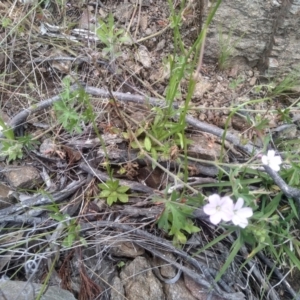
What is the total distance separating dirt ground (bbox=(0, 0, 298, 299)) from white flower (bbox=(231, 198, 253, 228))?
0.36m

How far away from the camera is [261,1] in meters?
1.93

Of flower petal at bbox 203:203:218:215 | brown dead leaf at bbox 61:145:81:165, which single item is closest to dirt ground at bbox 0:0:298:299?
brown dead leaf at bbox 61:145:81:165

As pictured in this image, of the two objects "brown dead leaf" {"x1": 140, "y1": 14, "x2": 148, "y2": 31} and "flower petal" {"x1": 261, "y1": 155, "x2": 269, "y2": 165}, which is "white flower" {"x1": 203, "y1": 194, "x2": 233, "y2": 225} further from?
"brown dead leaf" {"x1": 140, "y1": 14, "x2": 148, "y2": 31}

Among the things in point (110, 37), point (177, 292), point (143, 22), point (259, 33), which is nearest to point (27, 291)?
point (177, 292)

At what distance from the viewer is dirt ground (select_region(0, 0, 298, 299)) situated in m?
1.70

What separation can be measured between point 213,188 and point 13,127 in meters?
0.96

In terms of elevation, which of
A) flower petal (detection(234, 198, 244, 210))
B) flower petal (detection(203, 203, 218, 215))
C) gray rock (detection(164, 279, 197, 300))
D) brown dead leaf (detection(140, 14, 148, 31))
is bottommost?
gray rock (detection(164, 279, 197, 300))

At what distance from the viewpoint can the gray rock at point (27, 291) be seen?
158cm

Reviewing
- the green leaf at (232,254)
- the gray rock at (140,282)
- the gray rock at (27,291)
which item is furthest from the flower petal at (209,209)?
the gray rock at (27,291)

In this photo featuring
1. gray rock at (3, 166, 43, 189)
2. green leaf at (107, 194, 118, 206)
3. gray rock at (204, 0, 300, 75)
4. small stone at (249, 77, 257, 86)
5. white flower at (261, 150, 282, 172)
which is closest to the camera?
white flower at (261, 150, 282, 172)

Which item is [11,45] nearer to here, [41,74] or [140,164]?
[41,74]

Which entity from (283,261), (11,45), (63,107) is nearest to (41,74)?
(11,45)

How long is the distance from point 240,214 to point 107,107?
858mm

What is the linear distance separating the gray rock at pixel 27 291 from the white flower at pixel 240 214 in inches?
27.7
